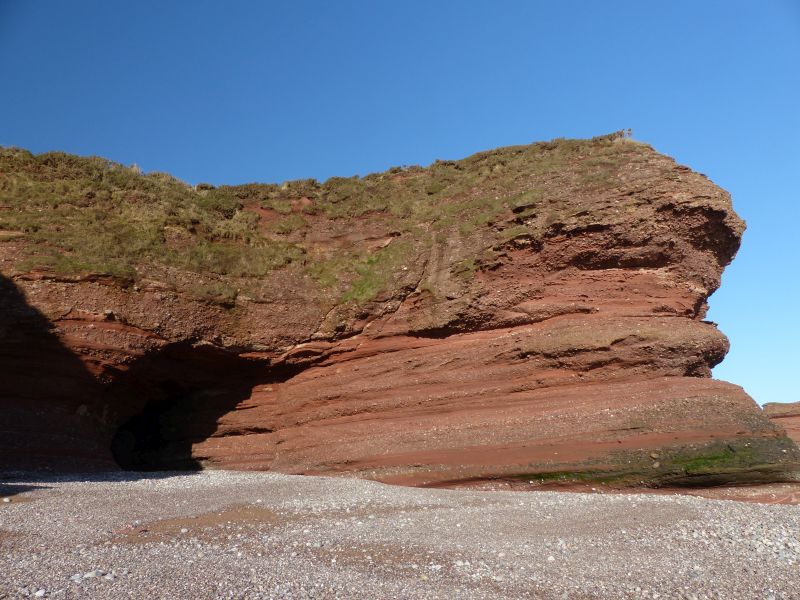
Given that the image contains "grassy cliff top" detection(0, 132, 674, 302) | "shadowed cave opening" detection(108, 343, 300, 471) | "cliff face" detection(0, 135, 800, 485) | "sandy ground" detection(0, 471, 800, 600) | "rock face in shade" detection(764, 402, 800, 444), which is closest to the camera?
"sandy ground" detection(0, 471, 800, 600)

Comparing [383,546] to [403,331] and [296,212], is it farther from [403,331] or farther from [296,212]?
[296,212]

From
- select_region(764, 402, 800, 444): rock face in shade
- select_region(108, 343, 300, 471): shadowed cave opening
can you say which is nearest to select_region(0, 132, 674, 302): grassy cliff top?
select_region(108, 343, 300, 471): shadowed cave opening

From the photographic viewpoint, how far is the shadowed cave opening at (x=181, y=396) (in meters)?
19.2

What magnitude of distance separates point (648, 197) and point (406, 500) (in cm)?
1173

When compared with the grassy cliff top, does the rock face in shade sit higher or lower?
lower

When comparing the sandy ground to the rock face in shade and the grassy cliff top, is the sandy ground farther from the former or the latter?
the rock face in shade

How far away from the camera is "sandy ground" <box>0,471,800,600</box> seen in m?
6.14

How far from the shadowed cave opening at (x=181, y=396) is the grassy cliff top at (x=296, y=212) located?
2781 mm

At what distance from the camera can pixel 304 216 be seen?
23.8 m

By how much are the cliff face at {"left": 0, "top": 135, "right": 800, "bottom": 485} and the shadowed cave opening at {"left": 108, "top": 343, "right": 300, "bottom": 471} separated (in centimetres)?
8

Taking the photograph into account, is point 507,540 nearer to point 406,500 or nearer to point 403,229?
point 406,500

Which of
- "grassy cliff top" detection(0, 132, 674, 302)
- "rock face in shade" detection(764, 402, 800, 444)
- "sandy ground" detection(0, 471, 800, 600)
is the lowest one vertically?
"sandy ground" detection(0, 471, 800, 600)

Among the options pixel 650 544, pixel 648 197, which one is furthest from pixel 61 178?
pixel 650 544

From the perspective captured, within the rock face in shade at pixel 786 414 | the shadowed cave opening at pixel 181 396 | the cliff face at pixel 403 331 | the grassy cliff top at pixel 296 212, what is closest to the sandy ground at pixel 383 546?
the cliff face at pixel 403 331
